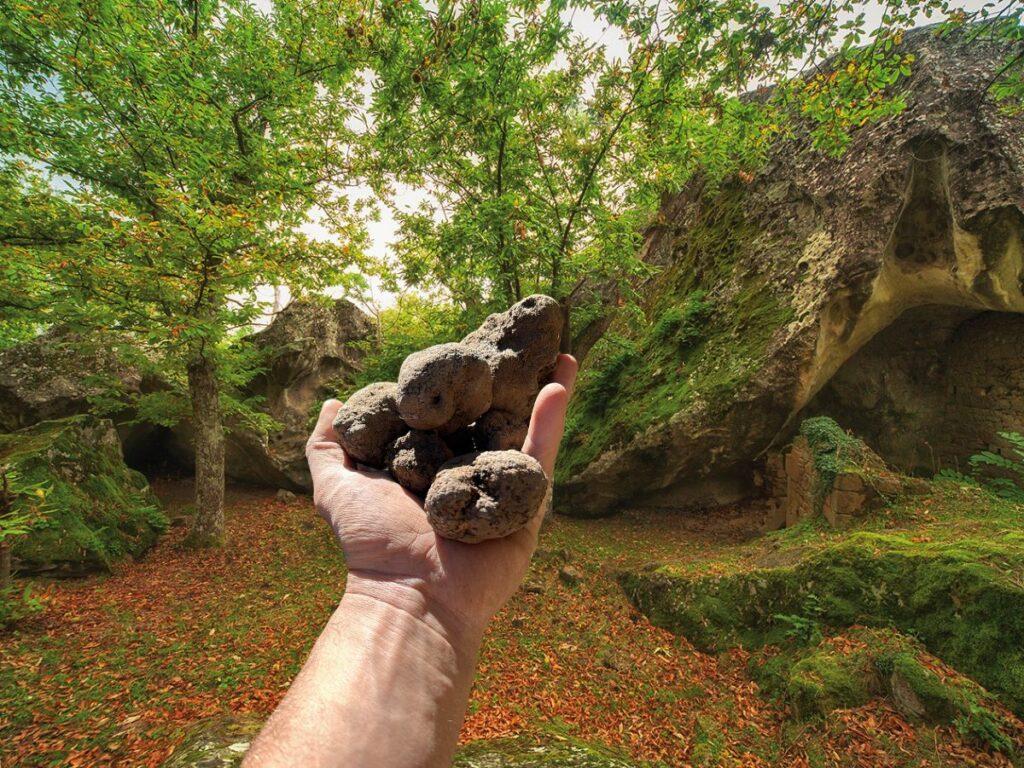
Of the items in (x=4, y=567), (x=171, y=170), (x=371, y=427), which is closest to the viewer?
(x=371, y=427)

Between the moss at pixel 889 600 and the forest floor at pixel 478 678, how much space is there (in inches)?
15.5

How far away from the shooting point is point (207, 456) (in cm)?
828

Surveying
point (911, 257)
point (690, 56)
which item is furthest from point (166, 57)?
point (911, 257)

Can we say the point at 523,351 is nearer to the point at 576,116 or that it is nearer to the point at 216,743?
the point at 216,743

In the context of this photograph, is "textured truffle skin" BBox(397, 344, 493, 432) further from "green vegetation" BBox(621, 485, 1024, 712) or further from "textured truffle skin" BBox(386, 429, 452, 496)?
"green vegetation" BBox(621, 485, 1024, 712)

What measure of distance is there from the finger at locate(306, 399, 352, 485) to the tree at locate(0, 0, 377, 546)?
4.06 metres

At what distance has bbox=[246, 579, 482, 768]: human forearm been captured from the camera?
1.48m

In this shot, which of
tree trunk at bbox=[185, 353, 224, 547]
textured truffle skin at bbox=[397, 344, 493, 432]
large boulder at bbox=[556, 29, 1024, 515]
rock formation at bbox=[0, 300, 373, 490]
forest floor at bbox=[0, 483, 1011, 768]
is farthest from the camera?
rock formation at bbox=[0, 300, 373, 490]

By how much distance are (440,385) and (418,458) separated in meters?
0.44

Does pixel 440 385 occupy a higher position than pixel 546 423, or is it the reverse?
pixel 440 385

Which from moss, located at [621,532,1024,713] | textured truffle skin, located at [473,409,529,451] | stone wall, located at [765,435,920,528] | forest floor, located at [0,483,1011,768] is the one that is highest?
textured truffle skin, located at [473,409,529,451]

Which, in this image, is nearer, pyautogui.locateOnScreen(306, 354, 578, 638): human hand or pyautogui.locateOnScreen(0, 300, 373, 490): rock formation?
pyautogui.locateOnScreen(306, 354, 578, 638): human hand

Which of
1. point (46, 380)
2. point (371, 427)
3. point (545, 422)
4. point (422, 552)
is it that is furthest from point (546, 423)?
point (46, 380)

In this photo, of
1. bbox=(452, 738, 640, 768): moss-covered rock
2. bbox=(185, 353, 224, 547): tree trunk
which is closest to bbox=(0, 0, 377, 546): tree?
bbox=(185, 353, 224, 547): tree trunk
